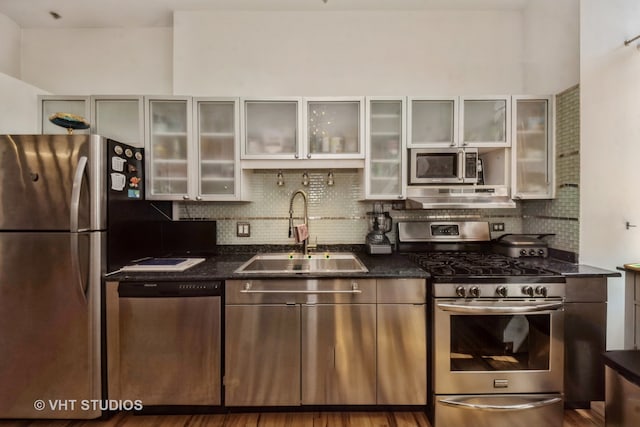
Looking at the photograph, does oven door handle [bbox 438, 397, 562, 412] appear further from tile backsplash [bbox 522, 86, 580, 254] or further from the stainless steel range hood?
the stainless steel range hood

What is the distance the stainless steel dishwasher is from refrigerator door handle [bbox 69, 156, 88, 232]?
0.41 metres

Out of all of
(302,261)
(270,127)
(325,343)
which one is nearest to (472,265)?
(325,343)

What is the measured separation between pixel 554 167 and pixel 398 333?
69.0 inches

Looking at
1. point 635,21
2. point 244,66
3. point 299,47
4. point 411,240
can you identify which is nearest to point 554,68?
point 635,21

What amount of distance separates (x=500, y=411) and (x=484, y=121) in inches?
78.3

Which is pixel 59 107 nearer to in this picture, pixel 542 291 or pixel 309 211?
pixel 309 211

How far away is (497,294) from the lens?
67.1 inches

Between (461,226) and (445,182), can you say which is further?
(461,226)

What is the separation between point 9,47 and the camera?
2.50m

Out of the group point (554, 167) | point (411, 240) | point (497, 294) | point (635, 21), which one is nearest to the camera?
point (497, 294)

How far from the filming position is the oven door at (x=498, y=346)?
170 cm

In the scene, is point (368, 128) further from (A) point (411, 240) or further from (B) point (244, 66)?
(B) point (244, 66)

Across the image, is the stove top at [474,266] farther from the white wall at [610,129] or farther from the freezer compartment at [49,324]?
the freezer compartment at [49,324]

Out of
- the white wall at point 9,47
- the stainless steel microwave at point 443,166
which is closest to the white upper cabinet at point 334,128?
the stainless steel microwave at point 443,166
